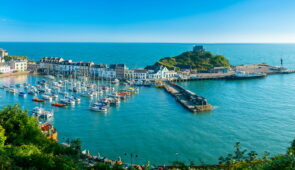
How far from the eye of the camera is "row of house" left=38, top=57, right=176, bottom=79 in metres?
58.2

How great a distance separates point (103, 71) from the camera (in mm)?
60281

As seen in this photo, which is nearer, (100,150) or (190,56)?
(100,150)

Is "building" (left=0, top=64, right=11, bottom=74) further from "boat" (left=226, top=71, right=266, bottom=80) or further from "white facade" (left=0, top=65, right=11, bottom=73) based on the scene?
"boat" (left=226, top=71, right=266, bottom=80)

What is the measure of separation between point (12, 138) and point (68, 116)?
1476cm

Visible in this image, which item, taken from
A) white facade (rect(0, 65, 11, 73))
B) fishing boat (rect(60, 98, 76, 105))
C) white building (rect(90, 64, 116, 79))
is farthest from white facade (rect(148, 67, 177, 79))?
white facade (rect(0, 65, 11, 73))

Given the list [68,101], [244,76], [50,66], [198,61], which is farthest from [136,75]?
[198,61]

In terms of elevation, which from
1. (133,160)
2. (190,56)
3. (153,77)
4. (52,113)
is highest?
(190,56)

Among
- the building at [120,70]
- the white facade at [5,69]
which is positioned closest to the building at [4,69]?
the white facade at [5,69]

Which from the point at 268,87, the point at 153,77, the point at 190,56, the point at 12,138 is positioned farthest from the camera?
the point at 190,56

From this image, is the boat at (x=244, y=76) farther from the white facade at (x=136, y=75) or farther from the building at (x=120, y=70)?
the building at (x=120, y=70)

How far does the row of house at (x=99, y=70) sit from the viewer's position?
191ft

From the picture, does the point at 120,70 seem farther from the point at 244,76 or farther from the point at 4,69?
the point at 244,76

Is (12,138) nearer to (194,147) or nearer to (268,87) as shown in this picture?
(194,147)

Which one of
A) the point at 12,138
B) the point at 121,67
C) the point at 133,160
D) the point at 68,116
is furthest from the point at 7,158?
the point at 121,67
